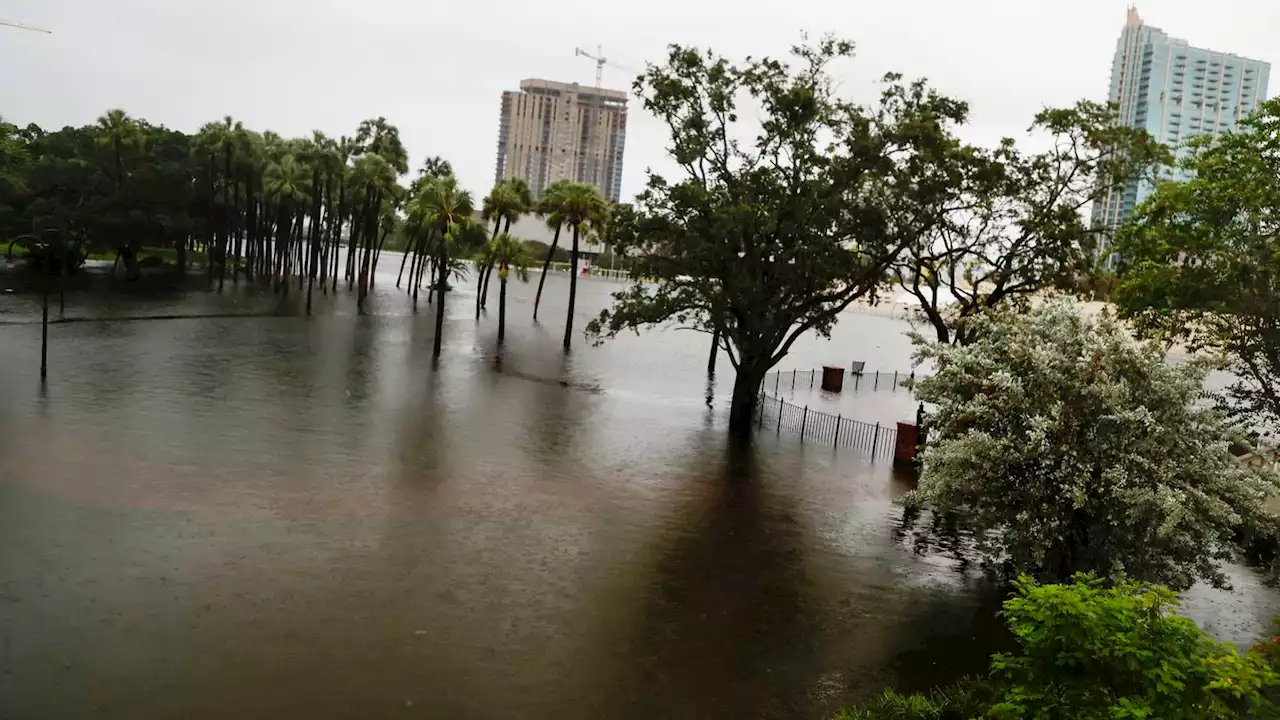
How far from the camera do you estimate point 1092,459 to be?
1455 cm

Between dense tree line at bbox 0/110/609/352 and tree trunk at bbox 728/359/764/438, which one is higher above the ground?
dense tree line at bbox 0/110/609/352

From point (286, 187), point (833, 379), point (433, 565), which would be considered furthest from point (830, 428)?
point (286, 187)

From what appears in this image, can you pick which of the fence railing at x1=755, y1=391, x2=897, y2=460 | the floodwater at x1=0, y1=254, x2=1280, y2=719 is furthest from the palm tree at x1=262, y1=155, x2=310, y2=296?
the fence railing at x1=755, y1=391, x2=897, y2=460

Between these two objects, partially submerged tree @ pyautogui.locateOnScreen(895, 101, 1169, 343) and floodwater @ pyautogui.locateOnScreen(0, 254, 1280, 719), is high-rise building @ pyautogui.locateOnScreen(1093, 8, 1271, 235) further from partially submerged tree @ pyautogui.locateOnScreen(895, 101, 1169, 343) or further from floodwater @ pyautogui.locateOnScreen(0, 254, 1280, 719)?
floodwater @ pyautogui.locateOnScreen(0, 254, 1280, 719)

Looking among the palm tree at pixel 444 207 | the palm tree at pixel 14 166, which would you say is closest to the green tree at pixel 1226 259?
the palm tree at pixel 444 207

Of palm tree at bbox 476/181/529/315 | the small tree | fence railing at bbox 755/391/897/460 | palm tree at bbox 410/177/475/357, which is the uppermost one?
palm tree at bbox 476/181/529/315

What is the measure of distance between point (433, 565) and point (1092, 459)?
10.5 m

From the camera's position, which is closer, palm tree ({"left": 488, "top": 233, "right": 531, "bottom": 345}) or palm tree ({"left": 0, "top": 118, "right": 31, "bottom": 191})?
palm tree ({"left": 488, "top": 233, "right": 531, "bottom": 345})

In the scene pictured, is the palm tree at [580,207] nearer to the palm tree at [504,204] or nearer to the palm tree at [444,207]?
the palm tree at [504,204]

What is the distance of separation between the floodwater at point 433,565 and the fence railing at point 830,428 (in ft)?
3.73

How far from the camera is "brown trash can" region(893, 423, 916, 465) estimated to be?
88.4ft

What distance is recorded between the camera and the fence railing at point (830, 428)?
29438 mm

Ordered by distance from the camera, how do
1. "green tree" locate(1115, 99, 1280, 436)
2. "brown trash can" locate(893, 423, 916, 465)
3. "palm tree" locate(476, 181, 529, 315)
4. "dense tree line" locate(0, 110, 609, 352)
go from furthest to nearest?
"dense tree line" locate(0, 110, 609, 352) < "palm tree" locate(476, 181, 529, 315) < "brown trash can" locate(893, 423, 916, 465) < "green tree" locate(1115, 99, 1280, 436)

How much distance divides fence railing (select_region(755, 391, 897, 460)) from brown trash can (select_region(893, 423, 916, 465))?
0.88 meters
